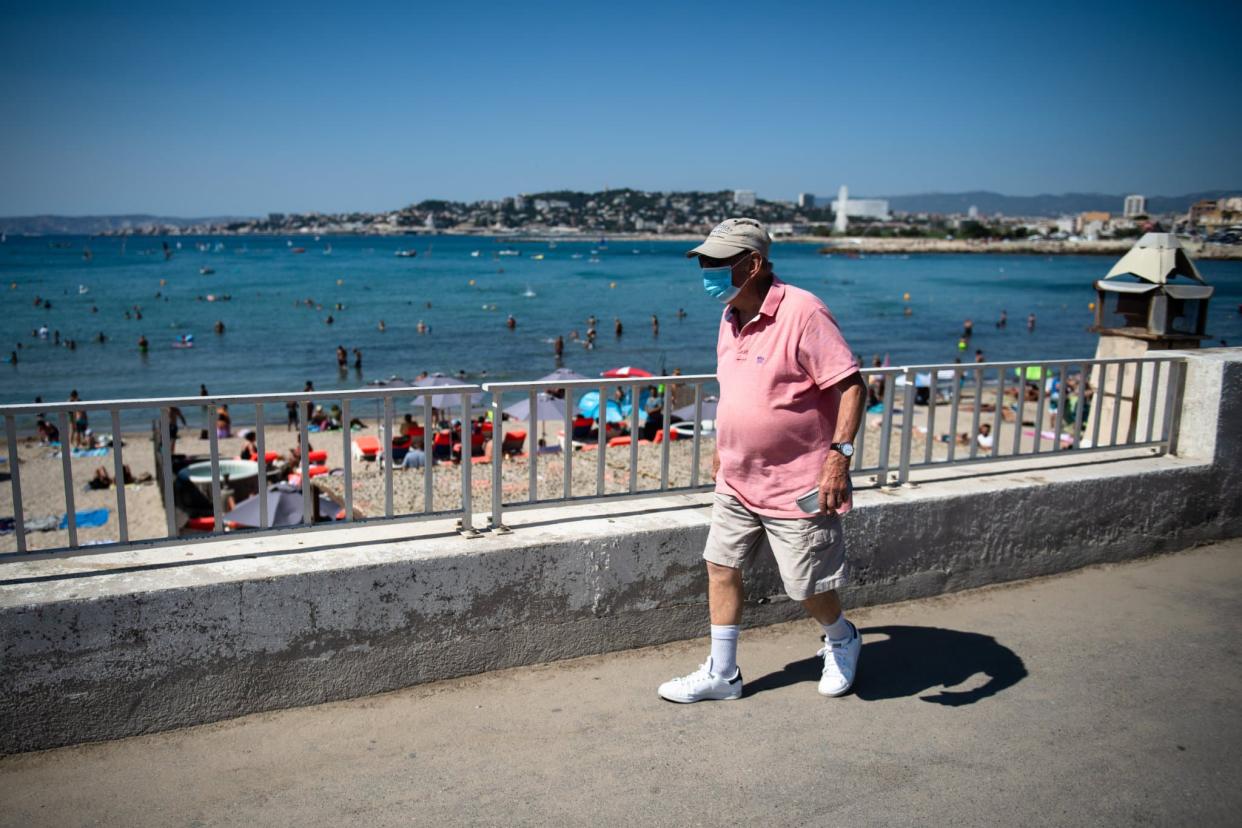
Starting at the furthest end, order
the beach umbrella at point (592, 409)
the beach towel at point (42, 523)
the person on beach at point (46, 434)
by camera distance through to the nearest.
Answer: the person on beach at point (46, 434)
the beach umbrella at point (592, 409)
the beach towel at point (42, 523)

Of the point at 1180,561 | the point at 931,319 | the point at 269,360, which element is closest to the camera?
the point at 1180,561

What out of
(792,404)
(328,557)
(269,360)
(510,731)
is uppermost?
(792,404)

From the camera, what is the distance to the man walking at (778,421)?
11.3 ft

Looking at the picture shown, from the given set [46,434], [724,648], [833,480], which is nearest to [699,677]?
[724,648]

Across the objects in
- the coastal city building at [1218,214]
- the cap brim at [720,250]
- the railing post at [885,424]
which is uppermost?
the coastal city building at [1218,214]

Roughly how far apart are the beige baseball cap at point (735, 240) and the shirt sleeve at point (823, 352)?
0.35 m

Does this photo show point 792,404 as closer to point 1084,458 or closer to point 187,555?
point 187,555

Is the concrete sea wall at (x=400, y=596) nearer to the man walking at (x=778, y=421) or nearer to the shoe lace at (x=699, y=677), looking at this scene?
the shoe lace at (x=699, y=677)

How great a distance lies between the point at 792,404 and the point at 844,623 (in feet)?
3.51

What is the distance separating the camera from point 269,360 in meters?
41.3

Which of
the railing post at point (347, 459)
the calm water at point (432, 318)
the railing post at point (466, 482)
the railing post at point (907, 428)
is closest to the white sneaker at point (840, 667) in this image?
the railing post at point (907, 428)

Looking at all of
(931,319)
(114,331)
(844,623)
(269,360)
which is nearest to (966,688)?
(844,623)

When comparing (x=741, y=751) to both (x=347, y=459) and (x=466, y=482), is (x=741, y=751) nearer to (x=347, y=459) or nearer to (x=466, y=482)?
(x=466, y=482)

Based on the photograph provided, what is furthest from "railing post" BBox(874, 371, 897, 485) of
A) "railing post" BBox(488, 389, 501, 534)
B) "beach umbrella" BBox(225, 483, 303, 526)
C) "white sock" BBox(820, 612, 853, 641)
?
"beach umbrella" BBox(225, 483, 303, 526)
